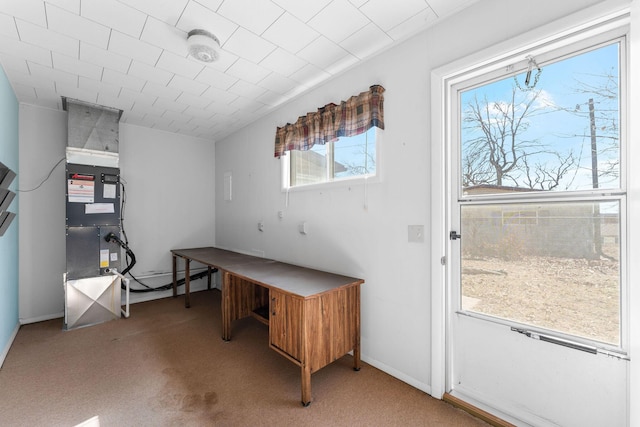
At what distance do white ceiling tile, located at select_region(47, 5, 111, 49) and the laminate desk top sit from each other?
222 cm

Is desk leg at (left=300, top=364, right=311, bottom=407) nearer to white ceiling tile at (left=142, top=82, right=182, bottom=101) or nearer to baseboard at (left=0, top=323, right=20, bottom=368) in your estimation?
baseboard at (left=0, top=323, right=20, bottom=368)

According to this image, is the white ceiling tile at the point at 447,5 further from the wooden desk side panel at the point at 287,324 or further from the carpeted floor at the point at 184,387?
the carpeted floor at the point at 184,387

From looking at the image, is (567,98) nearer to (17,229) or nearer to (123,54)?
(123,54)

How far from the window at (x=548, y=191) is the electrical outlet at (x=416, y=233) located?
0.94 ft

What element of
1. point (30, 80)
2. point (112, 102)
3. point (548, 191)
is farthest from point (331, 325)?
point (30, 80)

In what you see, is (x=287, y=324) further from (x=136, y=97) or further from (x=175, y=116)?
(x=175, y=116)

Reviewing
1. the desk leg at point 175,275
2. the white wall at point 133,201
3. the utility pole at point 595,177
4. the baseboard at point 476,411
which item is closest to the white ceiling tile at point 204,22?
the utility pole at point 595,177

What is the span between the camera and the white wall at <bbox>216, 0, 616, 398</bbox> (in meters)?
1.76

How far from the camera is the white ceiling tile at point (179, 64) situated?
233cm

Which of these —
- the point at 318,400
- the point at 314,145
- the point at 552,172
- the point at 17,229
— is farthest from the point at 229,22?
the point at 17,229

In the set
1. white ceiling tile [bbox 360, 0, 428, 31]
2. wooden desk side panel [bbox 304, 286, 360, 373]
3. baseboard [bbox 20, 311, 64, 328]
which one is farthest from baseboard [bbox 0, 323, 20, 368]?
white ceiling tile [bbox 360, 0, 428, 31]

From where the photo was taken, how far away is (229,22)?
1905 millimetres

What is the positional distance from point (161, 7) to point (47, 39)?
112 cm

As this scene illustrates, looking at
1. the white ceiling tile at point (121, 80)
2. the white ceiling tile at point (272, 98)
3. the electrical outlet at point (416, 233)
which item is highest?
the white ceiling tile at point (272, 98)
